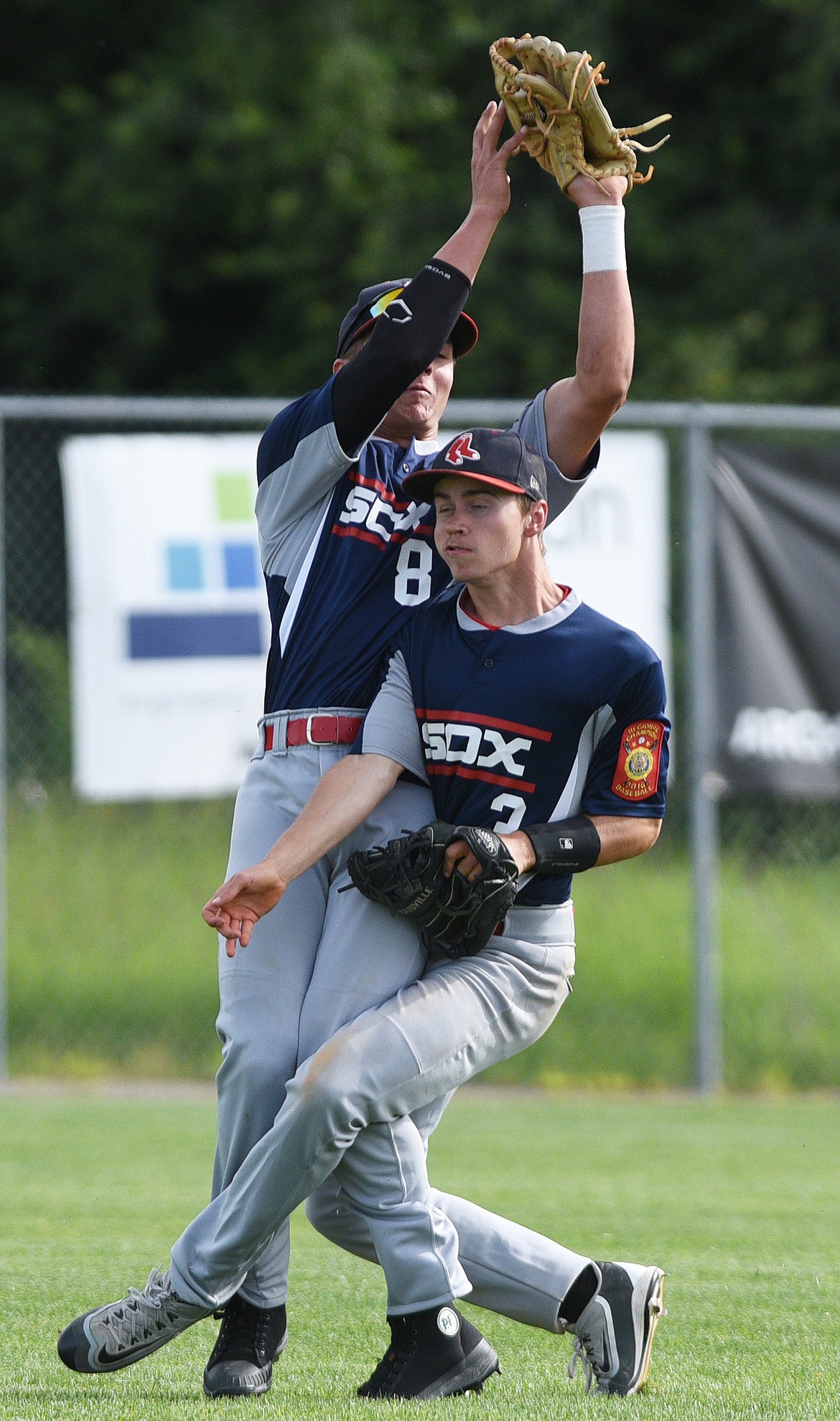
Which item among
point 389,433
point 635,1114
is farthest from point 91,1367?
point 635,1114

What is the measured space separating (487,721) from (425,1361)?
1211 millimetres

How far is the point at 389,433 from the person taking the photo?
396 cm

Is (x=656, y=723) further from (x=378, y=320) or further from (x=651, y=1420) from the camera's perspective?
(x=651, y=1420)

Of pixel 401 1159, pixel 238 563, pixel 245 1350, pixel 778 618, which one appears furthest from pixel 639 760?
pixel 778 618

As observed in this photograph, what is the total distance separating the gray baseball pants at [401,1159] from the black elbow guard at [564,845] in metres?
0.22

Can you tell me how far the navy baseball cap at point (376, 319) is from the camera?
3.71 metres

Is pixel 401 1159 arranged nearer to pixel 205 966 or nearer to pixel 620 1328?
pixel 620 1328

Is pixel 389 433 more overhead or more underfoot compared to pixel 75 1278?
more overhead

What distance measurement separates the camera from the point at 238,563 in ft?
25.3

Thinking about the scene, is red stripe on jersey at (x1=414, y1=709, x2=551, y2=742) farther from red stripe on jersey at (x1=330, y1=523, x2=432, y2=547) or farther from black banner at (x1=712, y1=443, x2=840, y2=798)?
black banner at (x1=712, y1=443, x2=840, y2=798)

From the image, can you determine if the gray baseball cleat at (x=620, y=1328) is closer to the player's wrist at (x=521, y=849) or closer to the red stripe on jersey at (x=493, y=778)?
the player's wrist at (x=521, y=849)

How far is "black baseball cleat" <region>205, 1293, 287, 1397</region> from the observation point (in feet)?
11.0

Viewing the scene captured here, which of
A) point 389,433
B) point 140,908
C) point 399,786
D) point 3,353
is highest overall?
point 3,353

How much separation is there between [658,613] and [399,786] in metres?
4.54
